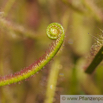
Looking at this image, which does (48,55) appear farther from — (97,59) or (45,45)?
(45,45)

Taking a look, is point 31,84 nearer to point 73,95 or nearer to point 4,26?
point 73,95

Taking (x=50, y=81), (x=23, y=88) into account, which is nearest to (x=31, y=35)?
(x=50, y=81)

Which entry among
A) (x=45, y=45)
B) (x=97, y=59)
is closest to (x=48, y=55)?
(x=97, y=59)

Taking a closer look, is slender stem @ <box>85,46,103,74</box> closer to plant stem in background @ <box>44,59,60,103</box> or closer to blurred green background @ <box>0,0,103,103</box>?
blurred green background @ <box>0,0,103,103</box>

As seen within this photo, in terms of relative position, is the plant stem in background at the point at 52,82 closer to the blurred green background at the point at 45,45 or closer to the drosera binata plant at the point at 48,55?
the blurred green background at the point at 45,45

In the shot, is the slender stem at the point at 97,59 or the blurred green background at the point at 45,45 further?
the blurred green background at the point at 45,45

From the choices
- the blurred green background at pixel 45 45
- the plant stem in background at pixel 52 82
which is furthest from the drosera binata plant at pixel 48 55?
the plant stem in background at pixel 52 82
